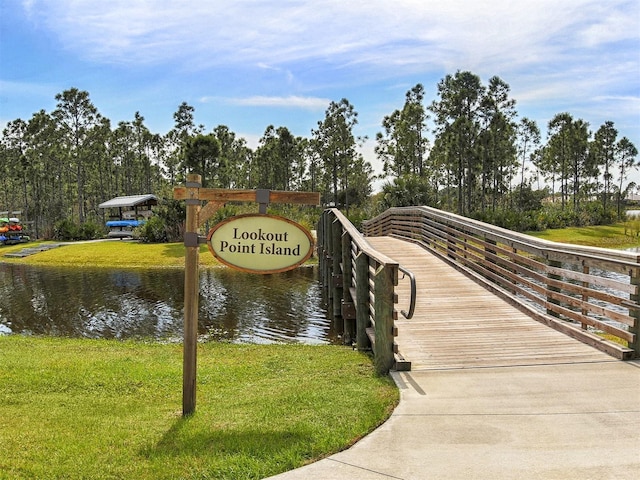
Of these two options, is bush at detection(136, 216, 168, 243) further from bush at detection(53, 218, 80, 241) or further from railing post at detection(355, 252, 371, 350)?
railing post at detection(355, 252, 371, 350)

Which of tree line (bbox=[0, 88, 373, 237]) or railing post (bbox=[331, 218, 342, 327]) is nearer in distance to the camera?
railing post (bbox=[331, 218, 342, 327])

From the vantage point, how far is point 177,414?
179 inches

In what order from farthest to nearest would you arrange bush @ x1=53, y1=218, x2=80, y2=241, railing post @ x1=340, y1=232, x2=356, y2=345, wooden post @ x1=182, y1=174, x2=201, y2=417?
bush @ x1=53, y1=218, x2=80, y2=241, railing post @ x1=340, y1=232, x2=356, y2=345, wooden post @ x1=182, y1=174, x2=201, y2=417

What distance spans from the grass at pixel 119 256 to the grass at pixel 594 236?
65.7 feet

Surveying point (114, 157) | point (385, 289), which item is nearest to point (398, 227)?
point (385, 289)

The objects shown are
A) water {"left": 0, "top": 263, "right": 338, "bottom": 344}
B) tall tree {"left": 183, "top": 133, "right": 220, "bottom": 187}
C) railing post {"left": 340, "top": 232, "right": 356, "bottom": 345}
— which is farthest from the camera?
tall tree {"left": 183, "top": 133, "right": 220, "bottom": 187}

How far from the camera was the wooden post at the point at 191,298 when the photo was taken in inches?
175

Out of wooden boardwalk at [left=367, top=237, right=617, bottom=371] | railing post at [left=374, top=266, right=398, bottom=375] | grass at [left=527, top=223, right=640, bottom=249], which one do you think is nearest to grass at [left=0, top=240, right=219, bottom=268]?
wooden boardwalk at [left=367, top=237, right=617, bottom=371]

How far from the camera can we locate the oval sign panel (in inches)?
183

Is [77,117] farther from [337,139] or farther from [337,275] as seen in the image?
[337,275]

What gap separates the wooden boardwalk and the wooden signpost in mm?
2007

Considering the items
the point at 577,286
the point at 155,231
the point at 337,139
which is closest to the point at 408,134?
the point at 337,139

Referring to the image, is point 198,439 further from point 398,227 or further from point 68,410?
point 398,227

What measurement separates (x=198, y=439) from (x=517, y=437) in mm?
2272
